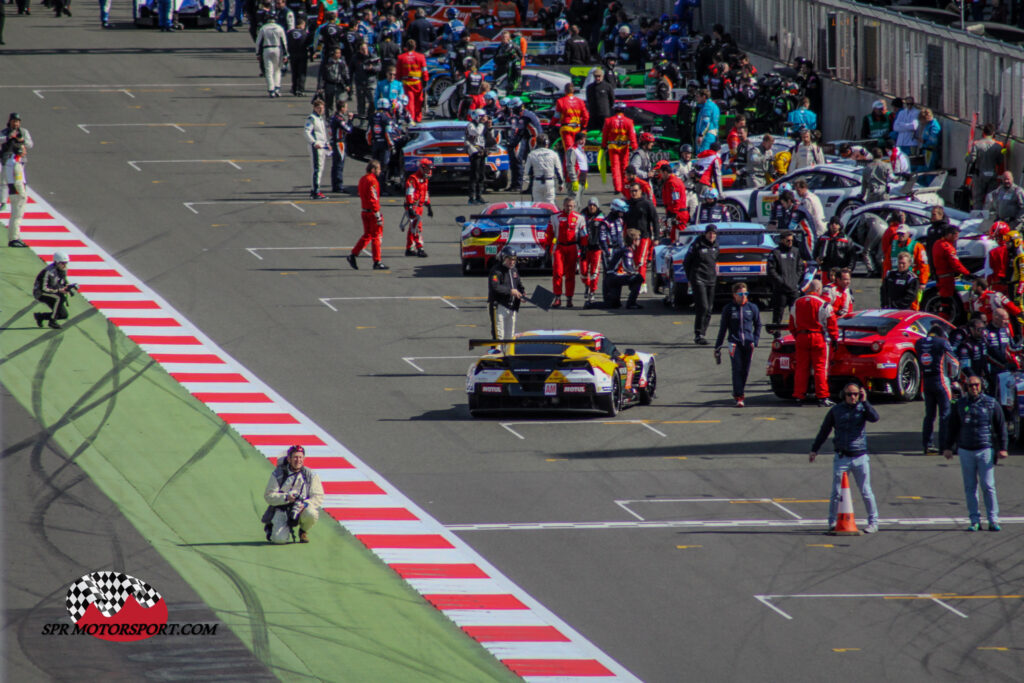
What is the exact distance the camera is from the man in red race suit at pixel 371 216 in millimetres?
29125

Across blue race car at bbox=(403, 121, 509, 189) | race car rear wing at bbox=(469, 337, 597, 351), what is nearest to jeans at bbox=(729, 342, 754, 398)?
race car rear wing at bbox=(469, 337, 597, 351)

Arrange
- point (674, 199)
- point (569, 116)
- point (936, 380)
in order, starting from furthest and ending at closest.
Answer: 1. point (569, 116)
2. point (674, 199)
3. point (936, 380)

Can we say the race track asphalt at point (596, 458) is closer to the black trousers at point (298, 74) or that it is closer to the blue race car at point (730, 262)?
the blue race car at point (730, 262)

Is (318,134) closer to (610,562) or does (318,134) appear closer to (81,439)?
(81,439)

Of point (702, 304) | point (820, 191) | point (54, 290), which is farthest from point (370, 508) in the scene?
point (820, 191)

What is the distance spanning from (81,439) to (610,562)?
7.37m

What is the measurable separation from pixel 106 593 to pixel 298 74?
32.1 metres

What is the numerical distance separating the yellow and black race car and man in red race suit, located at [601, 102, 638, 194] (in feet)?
42.0

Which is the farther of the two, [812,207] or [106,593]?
[812,207]

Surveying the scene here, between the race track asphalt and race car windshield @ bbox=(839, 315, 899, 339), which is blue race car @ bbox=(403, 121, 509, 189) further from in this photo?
race car windshield @ bbox=(839, 315, 899, 339)

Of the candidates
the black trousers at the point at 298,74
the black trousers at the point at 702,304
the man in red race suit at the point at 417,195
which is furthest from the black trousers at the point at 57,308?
the black trousers at the point at 298,74

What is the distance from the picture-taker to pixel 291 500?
16422 millimetres

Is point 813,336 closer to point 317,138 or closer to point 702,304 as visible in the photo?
point 702,304

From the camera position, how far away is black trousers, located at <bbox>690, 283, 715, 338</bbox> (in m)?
25.6
